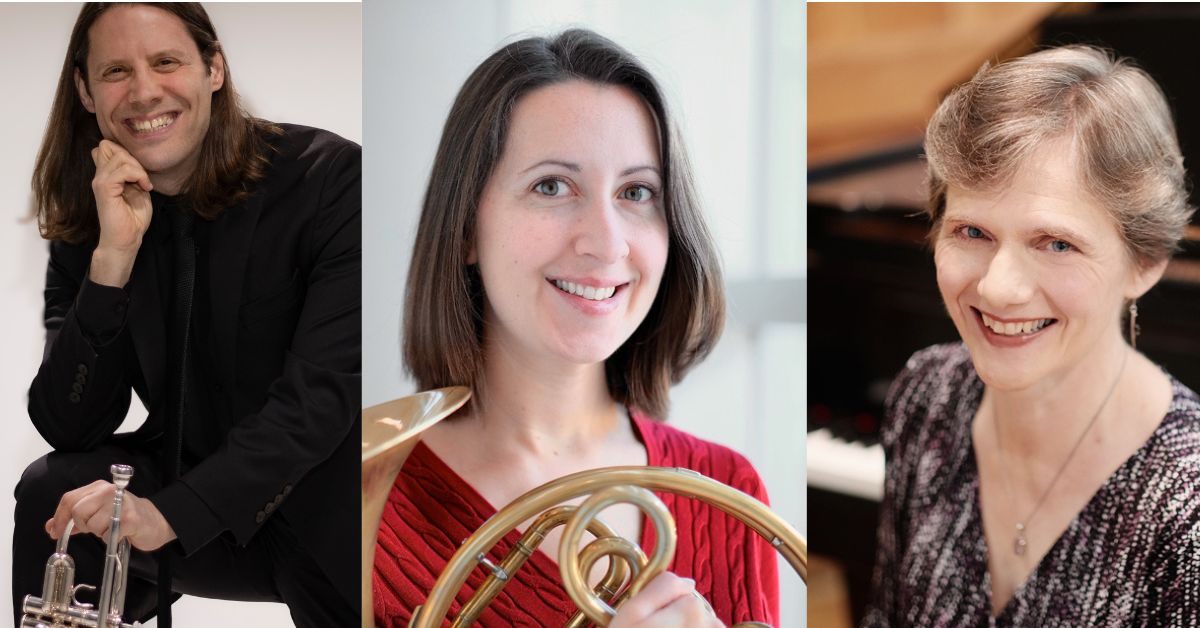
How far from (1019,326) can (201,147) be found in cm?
147

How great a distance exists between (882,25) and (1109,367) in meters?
0.73

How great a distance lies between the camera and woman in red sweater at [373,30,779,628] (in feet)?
6.81

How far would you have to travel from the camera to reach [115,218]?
6.68 ft

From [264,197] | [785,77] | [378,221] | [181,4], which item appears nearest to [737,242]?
[785,77]

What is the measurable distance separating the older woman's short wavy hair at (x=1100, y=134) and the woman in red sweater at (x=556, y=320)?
0.54 m

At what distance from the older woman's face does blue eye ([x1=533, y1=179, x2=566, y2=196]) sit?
2.26 ft

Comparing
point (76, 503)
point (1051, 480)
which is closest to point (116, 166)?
point (76, 503)

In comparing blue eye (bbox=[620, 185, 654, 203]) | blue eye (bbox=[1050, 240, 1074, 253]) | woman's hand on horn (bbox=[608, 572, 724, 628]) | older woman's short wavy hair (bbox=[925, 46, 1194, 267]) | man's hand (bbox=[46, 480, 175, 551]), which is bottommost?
woman's hand on horn (bbox=[608, 572, 724, 628])

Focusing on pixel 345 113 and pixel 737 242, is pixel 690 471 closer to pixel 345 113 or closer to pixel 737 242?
pixel 737 242

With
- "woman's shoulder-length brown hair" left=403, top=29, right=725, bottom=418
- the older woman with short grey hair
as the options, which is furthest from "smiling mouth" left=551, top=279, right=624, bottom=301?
the older woman with short grey hair

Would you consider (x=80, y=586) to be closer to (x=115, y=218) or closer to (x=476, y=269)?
(x=115, y=218)

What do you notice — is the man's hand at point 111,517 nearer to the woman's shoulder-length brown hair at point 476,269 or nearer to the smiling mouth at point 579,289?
the woman's shoulder-length brown hair at point 476,269

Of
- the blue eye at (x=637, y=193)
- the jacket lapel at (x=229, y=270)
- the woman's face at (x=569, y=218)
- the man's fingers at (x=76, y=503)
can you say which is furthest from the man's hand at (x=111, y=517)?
the blue eye at (x=637, y=193)

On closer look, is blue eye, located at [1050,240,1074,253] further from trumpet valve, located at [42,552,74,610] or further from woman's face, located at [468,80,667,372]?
trumpet valve, located at [42,552,74,610]
